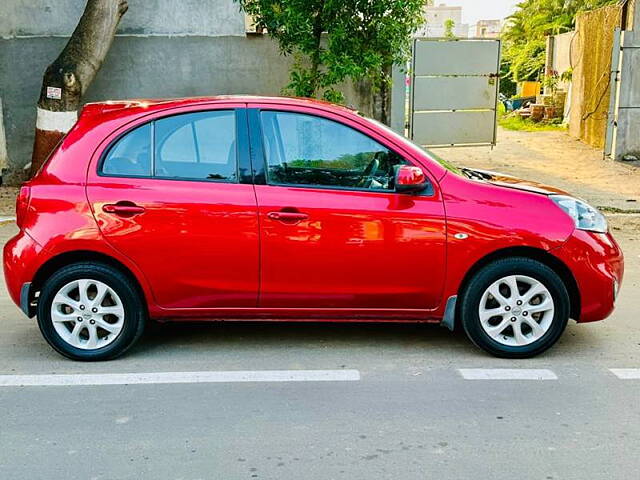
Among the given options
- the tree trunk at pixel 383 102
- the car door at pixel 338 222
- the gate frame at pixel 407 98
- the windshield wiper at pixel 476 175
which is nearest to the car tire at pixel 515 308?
the car door at pixel 338 222

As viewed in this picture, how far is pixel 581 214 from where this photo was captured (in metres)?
4.96

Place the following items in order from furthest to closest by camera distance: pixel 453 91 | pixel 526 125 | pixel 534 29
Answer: pixel 534 29 < pixel 526 125 < pixel 453 91

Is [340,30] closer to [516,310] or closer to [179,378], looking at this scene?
[516,310]

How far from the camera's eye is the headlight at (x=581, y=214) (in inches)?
193

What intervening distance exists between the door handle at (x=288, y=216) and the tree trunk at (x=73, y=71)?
22.5ft

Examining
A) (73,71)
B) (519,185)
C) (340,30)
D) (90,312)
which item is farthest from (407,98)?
(90,312)

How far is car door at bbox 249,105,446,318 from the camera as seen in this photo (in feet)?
15.7

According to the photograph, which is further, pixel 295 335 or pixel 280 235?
pixel 295 335

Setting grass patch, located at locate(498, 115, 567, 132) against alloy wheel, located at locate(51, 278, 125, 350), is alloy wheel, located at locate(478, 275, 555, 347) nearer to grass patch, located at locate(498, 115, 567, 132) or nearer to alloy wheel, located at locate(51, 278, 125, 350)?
alloy wheel, located at locate(51, 278, 125, 350)

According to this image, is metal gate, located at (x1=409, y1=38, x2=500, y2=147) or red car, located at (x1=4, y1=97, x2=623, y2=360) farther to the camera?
metal gate, located at (x1=409, y1=38, x2=500, y2=147)

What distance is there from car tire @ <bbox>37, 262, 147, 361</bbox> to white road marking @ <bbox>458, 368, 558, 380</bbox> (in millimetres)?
2123

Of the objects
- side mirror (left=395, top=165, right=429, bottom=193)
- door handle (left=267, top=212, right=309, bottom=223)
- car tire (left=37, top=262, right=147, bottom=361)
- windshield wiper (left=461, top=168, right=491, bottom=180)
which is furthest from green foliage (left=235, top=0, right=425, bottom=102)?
car tire (left=37, top=262, right=147, bottom=361)

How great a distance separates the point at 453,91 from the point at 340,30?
15.0ft

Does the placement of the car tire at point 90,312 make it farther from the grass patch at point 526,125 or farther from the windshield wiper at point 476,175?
the grass patch at point 526,125
